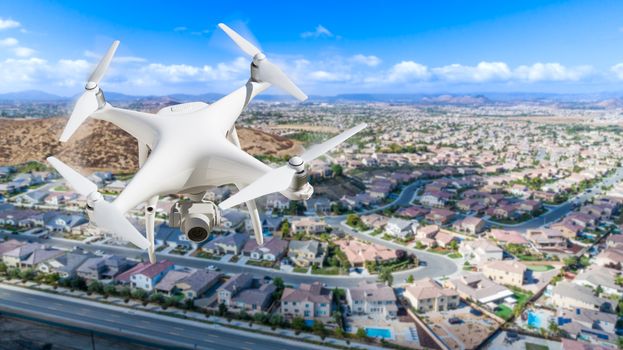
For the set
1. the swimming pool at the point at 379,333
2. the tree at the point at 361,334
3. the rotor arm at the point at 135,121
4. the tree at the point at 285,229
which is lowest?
the swimming pool at the point at 379,333

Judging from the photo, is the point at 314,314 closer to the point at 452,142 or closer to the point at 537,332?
the point at 537,332

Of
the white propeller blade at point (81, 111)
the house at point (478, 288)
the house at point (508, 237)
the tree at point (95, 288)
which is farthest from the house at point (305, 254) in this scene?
the white propeller blade at point (81, 111)

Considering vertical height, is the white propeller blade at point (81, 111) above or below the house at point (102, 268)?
above

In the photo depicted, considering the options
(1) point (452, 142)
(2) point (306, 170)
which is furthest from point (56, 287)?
(1) point (452, 142)

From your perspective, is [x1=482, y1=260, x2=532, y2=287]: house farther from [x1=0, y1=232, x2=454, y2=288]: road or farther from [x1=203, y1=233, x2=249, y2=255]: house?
[x1=203, y1=233, x2=249, y2=255]: house

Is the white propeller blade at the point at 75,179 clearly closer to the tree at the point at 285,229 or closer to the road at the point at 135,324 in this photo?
the road at the point at 135,324

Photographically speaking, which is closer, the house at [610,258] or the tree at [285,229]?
the house at [610,258]

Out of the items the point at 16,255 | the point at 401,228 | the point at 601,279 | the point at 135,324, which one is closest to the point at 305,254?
the point at 401,228
